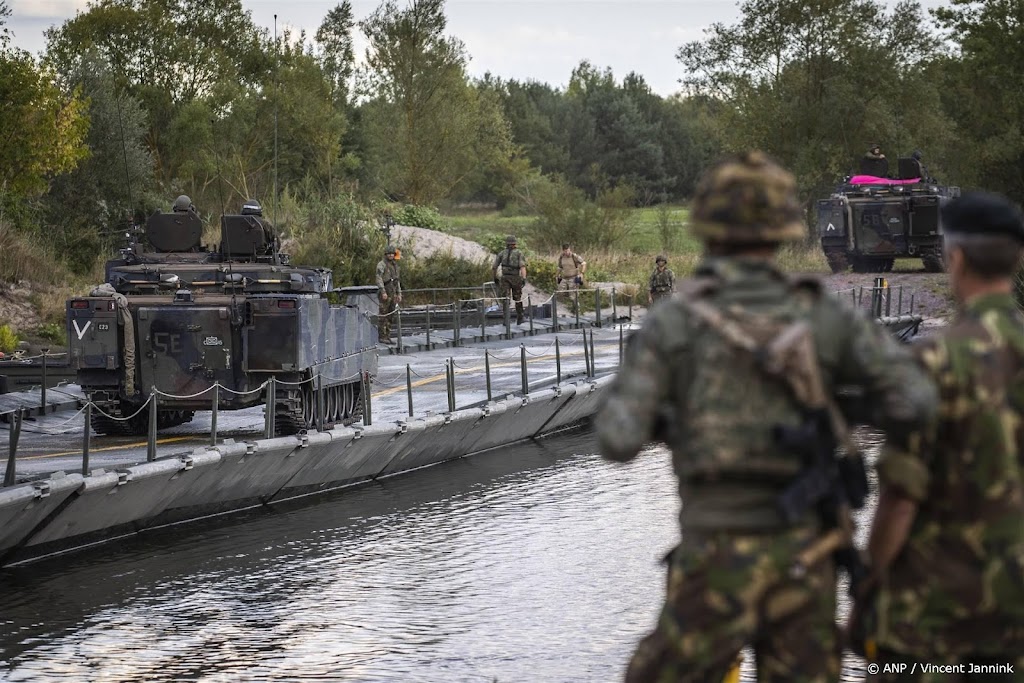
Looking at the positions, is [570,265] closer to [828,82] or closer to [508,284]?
[508,284]

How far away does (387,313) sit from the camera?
31859 millimetres

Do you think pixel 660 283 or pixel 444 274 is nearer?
pixel 660 283

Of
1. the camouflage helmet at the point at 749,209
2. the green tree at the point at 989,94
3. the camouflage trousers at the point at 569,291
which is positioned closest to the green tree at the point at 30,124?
the camouflage trousers at the point at 569,291

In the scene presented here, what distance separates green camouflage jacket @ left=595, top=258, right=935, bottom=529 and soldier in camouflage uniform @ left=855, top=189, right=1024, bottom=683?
22cm

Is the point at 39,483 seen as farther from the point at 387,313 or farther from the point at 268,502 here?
the point at 387,313

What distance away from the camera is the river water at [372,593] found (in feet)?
33.1

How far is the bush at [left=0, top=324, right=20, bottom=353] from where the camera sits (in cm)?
2970

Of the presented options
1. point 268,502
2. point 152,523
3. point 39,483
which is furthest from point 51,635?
point 268,502

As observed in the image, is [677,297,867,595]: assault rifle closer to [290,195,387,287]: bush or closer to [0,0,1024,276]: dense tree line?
[290,195,387,287]: bush

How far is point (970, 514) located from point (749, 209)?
1.08 metres

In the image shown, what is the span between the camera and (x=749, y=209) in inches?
194

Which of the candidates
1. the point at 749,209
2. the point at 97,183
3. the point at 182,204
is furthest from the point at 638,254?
the point at 749,209

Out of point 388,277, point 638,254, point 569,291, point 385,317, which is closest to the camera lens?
point 385,317

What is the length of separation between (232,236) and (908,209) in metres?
23.9
